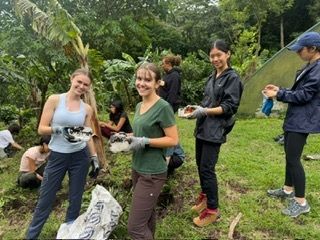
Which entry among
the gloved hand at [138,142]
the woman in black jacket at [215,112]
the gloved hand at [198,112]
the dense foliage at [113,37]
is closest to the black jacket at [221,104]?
the woman in black jacket at [215,112]

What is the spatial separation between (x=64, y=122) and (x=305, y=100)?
215cm

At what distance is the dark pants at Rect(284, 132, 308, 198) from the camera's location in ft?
11.6

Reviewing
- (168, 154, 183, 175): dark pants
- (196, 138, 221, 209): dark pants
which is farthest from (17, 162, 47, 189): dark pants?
(196, 138, 221, 209): dark pants

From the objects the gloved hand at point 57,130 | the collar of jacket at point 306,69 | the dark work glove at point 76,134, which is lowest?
the dark work glove at point 76,134

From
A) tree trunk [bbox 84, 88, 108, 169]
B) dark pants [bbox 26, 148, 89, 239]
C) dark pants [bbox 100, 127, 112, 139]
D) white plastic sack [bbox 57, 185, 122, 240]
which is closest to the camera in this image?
white plastic sack [bbox 57, 185, 122, 240]

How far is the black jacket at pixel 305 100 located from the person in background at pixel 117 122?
3.06 m

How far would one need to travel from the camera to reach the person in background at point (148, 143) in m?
2.76

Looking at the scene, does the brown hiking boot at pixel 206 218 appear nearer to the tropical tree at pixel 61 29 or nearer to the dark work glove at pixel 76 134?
the dark work glove at pixel 76 134

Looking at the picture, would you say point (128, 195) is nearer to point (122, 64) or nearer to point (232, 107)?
point (232, 107)

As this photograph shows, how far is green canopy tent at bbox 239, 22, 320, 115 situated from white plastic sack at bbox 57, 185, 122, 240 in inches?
276

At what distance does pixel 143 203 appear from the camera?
2781 millimetres

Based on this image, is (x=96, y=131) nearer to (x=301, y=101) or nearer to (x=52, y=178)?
(x=52, y=178)

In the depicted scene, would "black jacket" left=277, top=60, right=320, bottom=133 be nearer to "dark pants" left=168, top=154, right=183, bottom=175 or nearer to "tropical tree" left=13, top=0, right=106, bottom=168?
"dark pants" left=168, top=154, right=183, bottom=175

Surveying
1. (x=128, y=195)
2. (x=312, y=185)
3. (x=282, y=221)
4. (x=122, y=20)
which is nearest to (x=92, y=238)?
(x=128, y=195)
